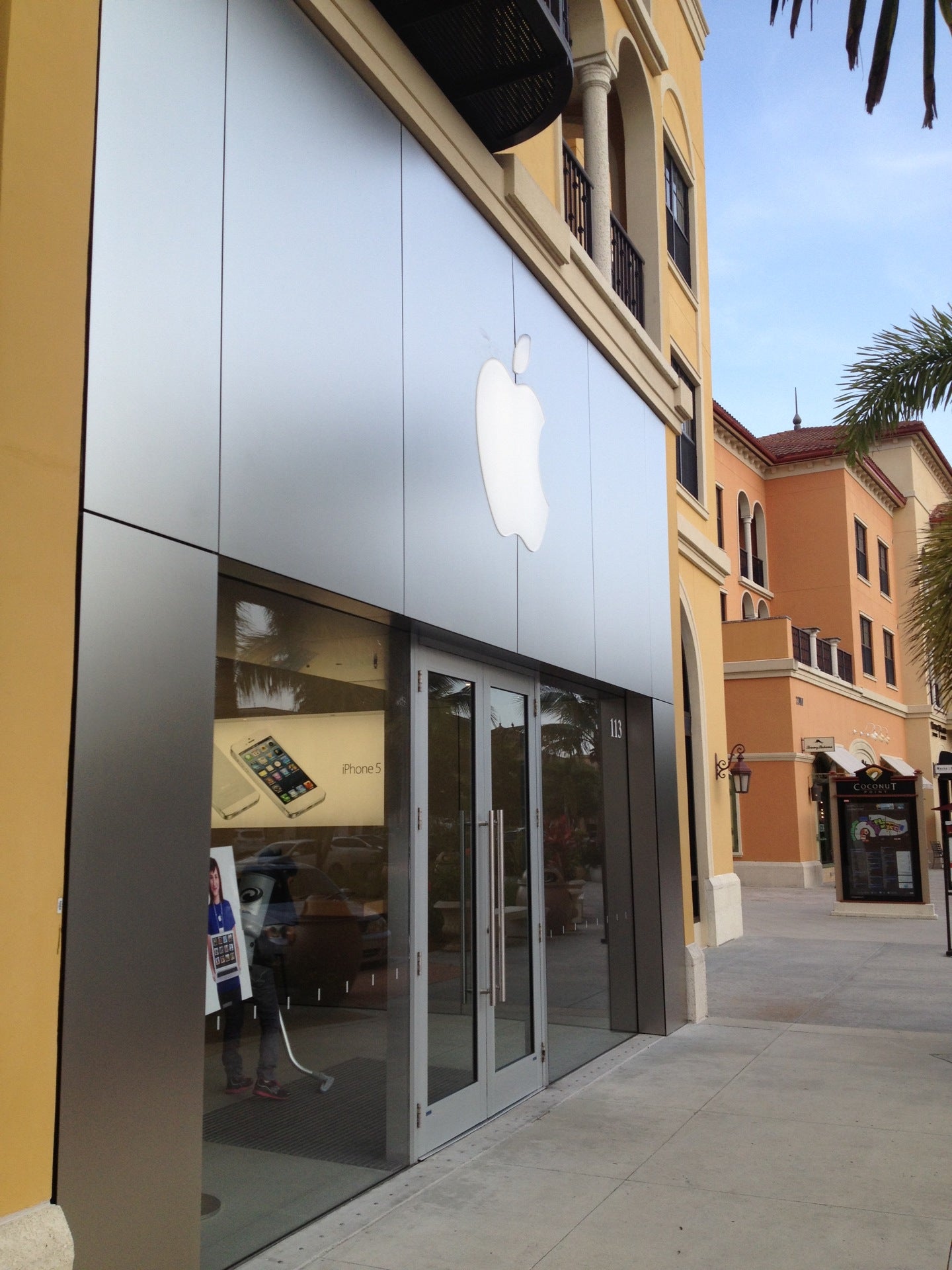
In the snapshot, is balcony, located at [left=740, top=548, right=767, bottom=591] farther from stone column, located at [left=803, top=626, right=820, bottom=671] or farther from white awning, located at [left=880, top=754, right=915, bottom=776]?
white awning, located at [left=880, top=754, right=915, bottom=776]

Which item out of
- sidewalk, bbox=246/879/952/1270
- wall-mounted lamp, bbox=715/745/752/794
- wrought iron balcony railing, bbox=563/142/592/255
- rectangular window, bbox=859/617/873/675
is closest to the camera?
sidewalk, bbox=246/879/952/1270

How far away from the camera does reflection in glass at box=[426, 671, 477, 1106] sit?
6.21m

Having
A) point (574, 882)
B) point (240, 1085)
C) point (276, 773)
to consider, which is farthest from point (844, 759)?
point (240, 1085)

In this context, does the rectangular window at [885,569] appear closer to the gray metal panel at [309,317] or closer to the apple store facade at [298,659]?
the apple store facade at [298,659]

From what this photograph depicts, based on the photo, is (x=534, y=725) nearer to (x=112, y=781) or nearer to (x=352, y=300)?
(x=352, y=300)

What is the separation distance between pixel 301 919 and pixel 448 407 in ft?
9.67

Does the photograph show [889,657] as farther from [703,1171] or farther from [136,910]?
[136,910]

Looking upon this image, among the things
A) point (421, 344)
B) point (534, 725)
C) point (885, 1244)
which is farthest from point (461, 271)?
point (885, 1244)

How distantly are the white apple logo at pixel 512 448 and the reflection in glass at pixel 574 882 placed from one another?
1.34 m

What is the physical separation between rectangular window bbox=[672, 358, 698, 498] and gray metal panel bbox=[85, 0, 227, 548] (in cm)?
1152

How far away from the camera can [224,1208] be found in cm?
456

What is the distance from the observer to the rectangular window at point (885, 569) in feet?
118

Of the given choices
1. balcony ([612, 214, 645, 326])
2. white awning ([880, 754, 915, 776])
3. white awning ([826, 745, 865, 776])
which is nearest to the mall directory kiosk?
white awning ([826, 745, 865, 776])

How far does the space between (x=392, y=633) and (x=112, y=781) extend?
99.5 inches
